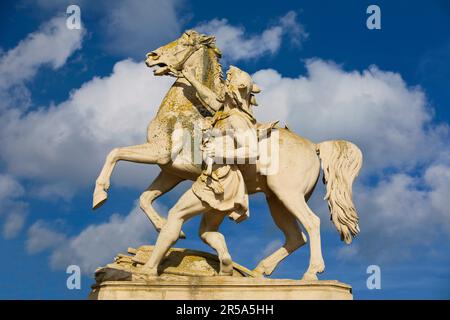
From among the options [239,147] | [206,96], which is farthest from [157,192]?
[239,147]

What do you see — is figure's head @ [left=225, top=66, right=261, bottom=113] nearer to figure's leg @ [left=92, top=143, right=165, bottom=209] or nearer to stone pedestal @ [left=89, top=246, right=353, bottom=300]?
figure's leg @ [left=92, top=143, right=165, bottom=209]

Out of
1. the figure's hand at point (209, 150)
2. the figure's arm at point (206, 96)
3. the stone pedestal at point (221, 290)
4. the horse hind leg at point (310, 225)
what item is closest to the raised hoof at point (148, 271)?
the stone pedestal at point (221, 290)

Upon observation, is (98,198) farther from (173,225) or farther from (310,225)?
(310,225)

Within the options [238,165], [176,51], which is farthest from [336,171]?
[176,51]

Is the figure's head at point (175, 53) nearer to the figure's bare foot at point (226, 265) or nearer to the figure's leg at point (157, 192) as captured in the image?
the figure's leg at point (157, 192)

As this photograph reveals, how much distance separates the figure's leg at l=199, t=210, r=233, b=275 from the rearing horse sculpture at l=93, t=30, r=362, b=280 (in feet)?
1.74

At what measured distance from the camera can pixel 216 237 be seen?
9.20 m

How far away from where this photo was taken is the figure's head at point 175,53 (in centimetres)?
1012

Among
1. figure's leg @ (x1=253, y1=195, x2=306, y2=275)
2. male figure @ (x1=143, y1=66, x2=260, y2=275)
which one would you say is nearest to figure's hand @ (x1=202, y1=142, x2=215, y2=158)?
male figure @ (x1=143, y1=66, x2=260, y2=275)

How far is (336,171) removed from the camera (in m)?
9.44

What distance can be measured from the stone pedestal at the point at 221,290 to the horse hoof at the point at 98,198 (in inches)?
36.2

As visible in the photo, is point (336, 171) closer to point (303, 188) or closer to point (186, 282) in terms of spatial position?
point (303, 188)
